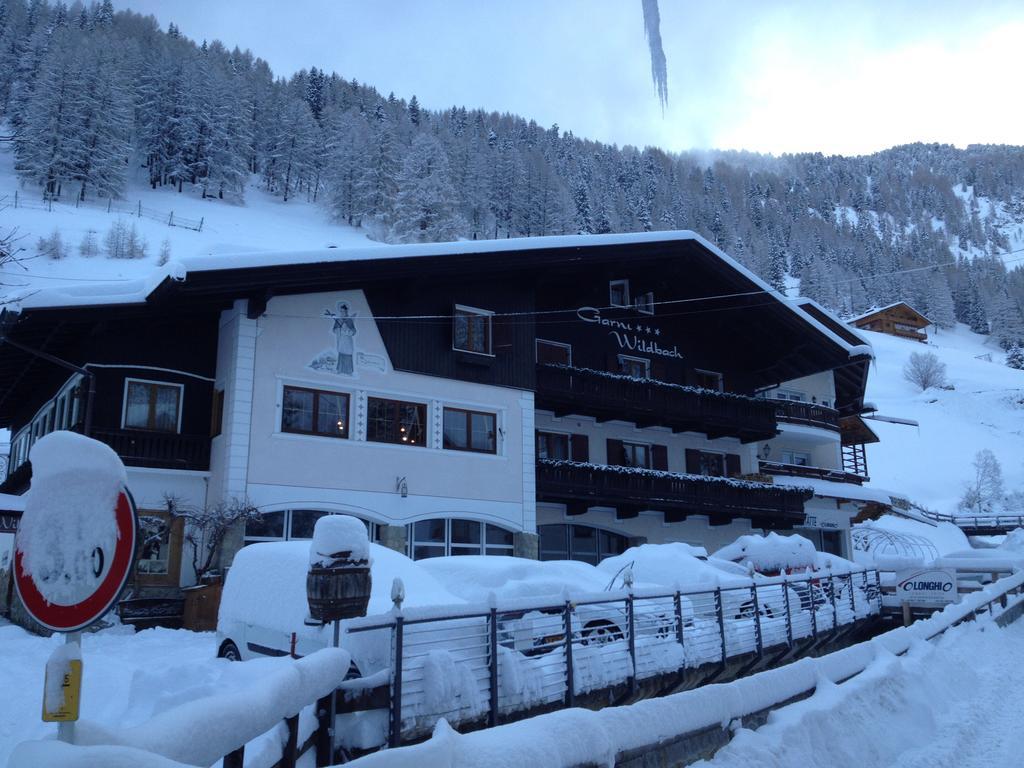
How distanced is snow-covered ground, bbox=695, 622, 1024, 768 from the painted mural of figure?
48.8ft

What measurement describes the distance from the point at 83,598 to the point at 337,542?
14.6 feet

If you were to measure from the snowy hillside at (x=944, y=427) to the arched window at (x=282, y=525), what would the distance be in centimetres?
5850

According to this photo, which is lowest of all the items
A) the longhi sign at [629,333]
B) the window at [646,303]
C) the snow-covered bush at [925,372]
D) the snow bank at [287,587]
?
the snow bank at [287,587]

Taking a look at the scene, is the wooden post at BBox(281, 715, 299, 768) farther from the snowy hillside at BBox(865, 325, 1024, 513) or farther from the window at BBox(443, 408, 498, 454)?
the snowy hillside at BBox(865, 325, 1024, 513)

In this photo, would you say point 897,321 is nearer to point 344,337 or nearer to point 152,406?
point 344,337

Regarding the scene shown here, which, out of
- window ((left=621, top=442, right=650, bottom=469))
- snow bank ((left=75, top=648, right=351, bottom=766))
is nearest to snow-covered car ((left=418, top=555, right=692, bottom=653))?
snow bank ((left=75, top=648, right=351, bottom=766))

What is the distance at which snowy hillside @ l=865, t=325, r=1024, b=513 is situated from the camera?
77125 millimetres

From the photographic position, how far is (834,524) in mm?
35844

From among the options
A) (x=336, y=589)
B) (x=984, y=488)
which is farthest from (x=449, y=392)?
(x=984, y=488)

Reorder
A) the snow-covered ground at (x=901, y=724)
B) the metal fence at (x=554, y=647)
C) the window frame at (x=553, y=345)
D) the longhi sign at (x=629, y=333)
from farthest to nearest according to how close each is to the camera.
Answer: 1. the longhi sign at (x=629, y=333)
2. the window frame at (x=553, y=345)
3. the metal fence at (x=554, y=647)
4. the snow-covered ground at (x=901, y=724)

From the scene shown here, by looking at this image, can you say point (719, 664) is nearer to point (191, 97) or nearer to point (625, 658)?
point (625, 658)

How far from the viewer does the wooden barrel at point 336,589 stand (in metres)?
7.59

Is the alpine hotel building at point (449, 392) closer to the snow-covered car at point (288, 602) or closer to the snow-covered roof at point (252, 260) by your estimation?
the snow-covered roof at point (252, 260)

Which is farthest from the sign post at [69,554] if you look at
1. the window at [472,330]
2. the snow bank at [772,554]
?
the window at [472,330]
